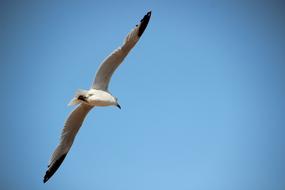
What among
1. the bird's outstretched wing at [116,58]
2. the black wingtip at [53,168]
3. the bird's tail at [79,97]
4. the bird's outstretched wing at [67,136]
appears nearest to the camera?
the bird's outstretched wing at [116,58]

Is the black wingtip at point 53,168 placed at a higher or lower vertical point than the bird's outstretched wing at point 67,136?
lower

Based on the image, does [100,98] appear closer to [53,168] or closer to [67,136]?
[67,136]

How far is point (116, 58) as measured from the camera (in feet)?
28.3

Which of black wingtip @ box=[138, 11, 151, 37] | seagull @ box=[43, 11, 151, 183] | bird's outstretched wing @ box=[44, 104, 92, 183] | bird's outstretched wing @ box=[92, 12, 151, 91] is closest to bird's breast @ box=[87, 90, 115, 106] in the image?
seagull @ box=[43, 11, 151, 183]

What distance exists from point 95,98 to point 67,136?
A: 130 cm

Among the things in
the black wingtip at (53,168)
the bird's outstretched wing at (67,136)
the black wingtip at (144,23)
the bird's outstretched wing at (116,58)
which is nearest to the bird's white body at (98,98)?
→ the bird's outstretched wing at (116,58)

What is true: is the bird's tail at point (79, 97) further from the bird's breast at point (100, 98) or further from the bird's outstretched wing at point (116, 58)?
the bird's outstretched wing at point (116, 58)

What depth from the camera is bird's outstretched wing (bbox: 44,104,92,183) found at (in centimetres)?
935

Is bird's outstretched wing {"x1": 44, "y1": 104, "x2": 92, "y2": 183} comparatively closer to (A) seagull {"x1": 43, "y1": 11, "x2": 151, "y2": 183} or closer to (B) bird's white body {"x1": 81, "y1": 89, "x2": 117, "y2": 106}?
(A) seagull {"x1": 43, "y1": 11, "x2": 151, "y2": 183}

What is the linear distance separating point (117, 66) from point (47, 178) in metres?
2.69

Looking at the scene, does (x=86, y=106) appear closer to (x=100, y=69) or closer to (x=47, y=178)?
(x=100, y=69)

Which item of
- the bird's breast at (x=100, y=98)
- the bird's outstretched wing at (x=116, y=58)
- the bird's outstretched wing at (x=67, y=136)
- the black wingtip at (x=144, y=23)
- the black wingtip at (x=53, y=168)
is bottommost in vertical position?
the black wingtip at (x=53, y=168)

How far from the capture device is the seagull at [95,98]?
8516mm

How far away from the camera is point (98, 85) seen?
355 inches
